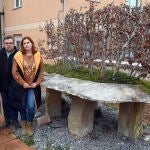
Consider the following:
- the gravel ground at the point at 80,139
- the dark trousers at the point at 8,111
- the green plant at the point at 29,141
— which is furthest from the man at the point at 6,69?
the green plant at the point at 29,141

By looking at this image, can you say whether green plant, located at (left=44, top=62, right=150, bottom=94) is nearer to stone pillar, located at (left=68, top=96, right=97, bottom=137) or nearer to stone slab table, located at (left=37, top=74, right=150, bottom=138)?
stone slab table, located at (left=37, top=74, right=150, bottom=138)

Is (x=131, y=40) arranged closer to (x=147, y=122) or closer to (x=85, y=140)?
(x=85, y=140)

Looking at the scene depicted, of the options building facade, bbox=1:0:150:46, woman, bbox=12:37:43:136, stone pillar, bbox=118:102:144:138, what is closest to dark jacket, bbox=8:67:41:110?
woman, bbox=12:37:43:136

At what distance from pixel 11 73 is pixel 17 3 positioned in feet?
38.0

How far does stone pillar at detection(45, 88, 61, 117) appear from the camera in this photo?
16.9 ft

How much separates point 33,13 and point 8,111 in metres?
9.36

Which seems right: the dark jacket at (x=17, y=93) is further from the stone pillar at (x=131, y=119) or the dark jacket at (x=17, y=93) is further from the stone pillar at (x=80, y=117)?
the stone pillar at (x=131, y=119)

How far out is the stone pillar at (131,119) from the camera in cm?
434

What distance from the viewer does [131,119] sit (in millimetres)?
4453

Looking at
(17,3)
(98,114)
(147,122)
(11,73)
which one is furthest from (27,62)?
(17,3)

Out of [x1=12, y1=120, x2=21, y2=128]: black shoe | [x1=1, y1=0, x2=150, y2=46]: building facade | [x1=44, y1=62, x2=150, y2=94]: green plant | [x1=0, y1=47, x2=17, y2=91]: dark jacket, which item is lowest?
[x1=12, y1=120, x2=21, y2=128]: black shoe

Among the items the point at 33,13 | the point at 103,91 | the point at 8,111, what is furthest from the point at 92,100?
the point at 33,13

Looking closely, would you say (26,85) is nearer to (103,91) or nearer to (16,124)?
(16,124)

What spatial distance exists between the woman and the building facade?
606 cm
